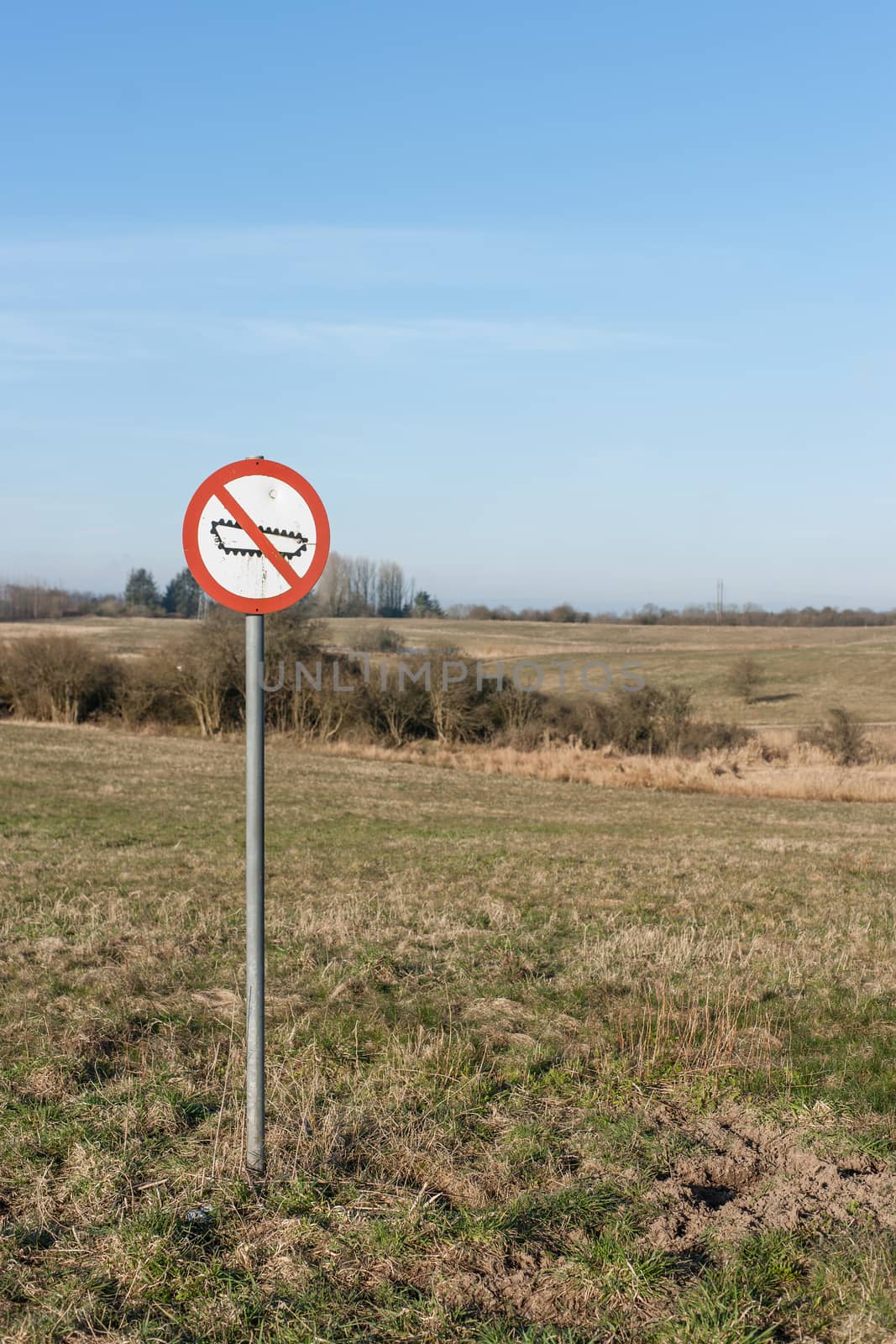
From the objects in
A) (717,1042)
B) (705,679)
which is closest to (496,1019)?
(717,1042)

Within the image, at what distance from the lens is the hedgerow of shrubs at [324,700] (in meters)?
39.4

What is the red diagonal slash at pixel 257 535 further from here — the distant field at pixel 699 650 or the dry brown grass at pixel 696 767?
the distant field at pixel 699 650

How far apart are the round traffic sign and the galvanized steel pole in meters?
0.16

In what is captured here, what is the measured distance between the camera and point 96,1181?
13.3 feet

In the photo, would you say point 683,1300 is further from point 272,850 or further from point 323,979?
point 272,850

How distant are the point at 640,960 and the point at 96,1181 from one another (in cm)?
432

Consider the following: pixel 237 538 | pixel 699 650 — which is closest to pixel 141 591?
pixel 699 650

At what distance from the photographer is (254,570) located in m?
4.28

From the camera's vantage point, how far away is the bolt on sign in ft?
13.8

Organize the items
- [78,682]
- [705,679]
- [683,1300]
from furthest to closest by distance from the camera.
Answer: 1. [705,679]
2. [78,682]
3. [683,1300]

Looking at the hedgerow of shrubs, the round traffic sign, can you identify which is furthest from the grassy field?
the hedgerow of shrubs

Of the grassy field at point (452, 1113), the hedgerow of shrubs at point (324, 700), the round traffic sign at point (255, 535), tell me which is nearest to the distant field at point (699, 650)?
the hedgerow of shrubs at point (324, 700)

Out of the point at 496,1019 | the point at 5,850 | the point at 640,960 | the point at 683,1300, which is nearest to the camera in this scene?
the point at 683,1300

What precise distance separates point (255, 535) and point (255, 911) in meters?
1.51
